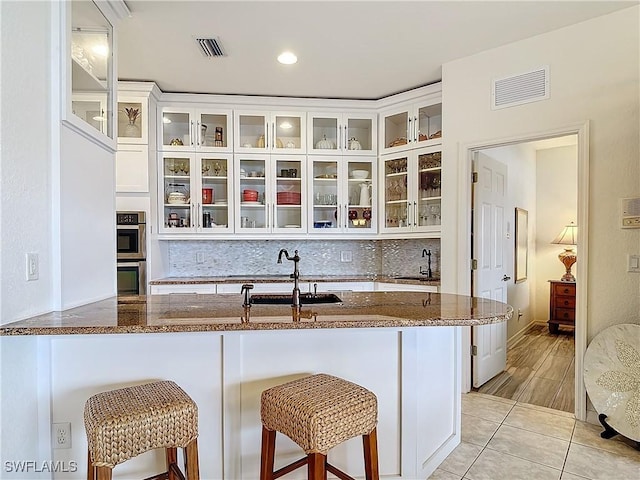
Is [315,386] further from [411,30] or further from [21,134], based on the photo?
[411,30]

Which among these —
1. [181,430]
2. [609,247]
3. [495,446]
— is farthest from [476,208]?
[181,430]

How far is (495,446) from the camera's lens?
2.42m

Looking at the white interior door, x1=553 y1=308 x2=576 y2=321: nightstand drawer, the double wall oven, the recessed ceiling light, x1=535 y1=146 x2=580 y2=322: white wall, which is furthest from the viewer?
x1=535 y1=146 x2=580 y2=322: white wall

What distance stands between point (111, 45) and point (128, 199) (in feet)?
5.00

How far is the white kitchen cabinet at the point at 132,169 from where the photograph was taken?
140 inches

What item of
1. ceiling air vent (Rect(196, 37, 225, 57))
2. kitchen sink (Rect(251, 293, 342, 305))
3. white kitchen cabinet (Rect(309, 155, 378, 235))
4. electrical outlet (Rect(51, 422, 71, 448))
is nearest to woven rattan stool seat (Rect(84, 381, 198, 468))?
electrical outlet (Rect(51, 422, 71, 448))

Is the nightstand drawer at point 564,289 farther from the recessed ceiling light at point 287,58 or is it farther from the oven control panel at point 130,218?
the oven control panel at point 130,218

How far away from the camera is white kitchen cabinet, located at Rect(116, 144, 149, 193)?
3.55m

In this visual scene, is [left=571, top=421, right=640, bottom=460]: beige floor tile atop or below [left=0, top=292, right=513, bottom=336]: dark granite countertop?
below

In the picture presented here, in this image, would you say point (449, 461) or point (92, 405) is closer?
point (92, 405)

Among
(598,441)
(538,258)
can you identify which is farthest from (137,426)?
(538,258)

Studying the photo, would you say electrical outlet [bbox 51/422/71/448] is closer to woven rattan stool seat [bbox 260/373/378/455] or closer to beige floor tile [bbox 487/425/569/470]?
woven rattan stool seat [bbox 260/373/378/455]

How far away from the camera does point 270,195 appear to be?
4051 millimetres

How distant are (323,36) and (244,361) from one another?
7.46ft
